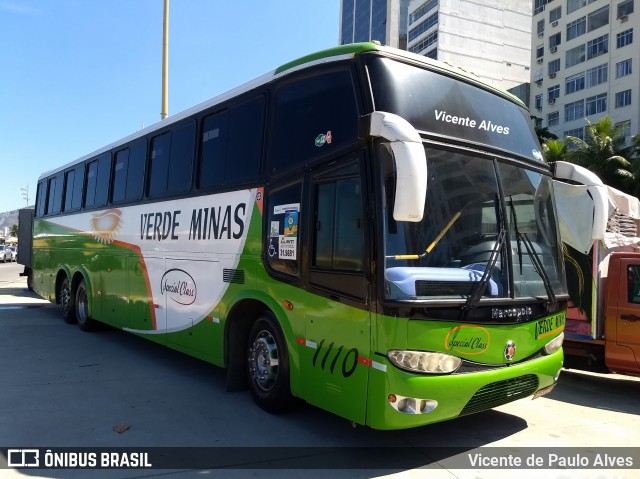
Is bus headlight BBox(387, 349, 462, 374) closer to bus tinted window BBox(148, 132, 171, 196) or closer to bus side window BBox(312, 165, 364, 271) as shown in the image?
bus side window BBox(312, 165, 364, 271)

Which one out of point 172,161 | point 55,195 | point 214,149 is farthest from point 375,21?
point 214,149

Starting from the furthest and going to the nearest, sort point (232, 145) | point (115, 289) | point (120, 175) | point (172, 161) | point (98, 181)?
point (98, 181) < point (120, 175) < point (115, 289) < point (172, 161) < point (232, 145)

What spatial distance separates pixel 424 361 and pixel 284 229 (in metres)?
1.91

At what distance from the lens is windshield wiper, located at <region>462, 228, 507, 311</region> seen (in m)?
4.11

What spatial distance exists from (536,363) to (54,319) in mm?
11187

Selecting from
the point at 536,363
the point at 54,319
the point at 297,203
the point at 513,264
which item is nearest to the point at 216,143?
the point at 297,203

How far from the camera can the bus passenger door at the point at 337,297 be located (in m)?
4.16

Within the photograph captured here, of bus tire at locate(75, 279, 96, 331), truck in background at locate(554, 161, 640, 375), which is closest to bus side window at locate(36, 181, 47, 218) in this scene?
bus tire at locate(75, 279, 96, 331)

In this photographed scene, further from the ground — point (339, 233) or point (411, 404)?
point (339, 233)

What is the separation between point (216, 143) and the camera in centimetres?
657

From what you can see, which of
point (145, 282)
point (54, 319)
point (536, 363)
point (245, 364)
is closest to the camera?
point (536, 363)

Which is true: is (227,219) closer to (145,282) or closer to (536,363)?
(145,282)

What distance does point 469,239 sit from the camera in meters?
4.37

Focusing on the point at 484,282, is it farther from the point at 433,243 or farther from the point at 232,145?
the point at 232,145
